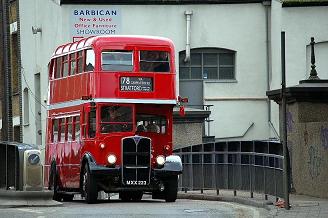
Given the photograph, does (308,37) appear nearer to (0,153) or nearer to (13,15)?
(13,15)

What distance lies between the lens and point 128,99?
92.1ft

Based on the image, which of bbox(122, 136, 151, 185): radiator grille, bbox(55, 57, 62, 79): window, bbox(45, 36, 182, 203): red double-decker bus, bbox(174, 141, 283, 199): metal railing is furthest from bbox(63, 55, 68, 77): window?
bbox(174, 141, 283, 199): metal railing

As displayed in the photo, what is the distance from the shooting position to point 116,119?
28.3 meters

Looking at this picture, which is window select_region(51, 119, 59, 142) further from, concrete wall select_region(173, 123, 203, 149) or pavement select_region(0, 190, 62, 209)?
concrete wall select_region(173, 123, 203, 149)

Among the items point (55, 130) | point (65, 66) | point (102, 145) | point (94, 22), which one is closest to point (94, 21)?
point (94, 22)

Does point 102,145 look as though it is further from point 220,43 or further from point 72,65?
point 220,43

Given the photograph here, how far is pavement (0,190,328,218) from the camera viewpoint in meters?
20.8

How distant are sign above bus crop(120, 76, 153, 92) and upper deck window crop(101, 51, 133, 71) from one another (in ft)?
0.98

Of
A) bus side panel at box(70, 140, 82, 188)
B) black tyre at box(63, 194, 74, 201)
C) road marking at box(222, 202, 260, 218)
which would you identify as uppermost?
bus side panel at box(70, 140, 82, 188)

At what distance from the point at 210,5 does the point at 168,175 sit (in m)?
19.7

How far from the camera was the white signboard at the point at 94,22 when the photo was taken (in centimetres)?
4522

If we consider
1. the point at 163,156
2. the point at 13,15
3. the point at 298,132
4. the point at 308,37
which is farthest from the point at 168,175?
the point at 13,15

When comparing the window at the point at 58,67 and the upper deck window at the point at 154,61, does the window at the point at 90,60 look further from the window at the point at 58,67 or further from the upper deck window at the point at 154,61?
the window at the point at 58,67

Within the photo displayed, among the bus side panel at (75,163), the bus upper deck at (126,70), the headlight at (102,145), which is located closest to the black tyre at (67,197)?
the bus side panel at (75,163)
